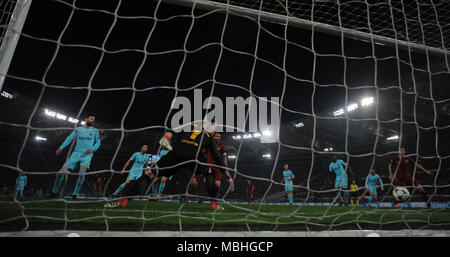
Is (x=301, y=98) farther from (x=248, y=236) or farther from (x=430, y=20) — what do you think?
(x=248, y=236)

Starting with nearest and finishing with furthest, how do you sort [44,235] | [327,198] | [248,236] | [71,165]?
[44,235]
[248,236]
[71,165]
[327,198]

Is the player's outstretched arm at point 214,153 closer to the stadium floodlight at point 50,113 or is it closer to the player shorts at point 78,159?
the player shorts at point 78,159

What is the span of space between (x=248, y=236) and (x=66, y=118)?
18.1m

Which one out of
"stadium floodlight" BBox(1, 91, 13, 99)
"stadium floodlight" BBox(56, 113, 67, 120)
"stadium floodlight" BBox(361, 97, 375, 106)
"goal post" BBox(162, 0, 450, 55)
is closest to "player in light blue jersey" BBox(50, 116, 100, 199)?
"goal post" BBox(162, 0, 450, 55)

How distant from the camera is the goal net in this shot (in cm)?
187

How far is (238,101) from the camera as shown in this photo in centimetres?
1302

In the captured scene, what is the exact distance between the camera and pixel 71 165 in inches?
148

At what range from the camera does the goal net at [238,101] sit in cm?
187

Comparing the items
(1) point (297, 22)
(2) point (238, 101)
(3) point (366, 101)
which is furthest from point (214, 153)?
(3) point (366, 101)

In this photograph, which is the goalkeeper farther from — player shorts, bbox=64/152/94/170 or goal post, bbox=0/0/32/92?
goal post, bbox=0/0/32/92

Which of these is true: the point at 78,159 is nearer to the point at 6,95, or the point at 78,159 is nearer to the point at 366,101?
the point at 6,95

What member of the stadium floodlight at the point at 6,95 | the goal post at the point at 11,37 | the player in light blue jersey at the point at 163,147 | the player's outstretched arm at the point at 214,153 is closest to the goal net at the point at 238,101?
the goal post at the point at 11,37

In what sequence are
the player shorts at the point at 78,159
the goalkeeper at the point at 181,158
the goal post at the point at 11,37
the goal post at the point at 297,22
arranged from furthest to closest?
the player shorts at the point at 78,159
the goalkeeper at the point at 181,158
the goal post at the point at 297,22
the goal post at the point at 11,37
